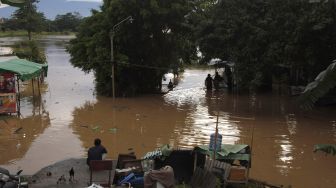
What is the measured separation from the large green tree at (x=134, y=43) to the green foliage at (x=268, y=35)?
2968mm

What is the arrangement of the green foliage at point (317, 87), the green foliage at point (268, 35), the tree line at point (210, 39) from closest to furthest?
the green foliage at point (317, 87), the green foliage at point (268, 35), the tree line at point (210, 39)

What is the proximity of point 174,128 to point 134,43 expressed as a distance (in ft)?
26.4

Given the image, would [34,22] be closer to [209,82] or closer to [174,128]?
[209,82]

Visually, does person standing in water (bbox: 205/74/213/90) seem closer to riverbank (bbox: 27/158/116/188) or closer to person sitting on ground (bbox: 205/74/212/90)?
person sitting on ground (bbox: 205/74/212/90)

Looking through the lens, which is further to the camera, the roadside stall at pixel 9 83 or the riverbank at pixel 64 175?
the roadside stall at pixel 9 83

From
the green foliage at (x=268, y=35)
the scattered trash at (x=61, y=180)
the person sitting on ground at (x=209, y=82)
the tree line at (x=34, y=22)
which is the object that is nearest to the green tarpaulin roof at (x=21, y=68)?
the tree line at (x=34, y=22)

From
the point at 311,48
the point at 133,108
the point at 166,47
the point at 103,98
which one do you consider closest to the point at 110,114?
the point at 133,108

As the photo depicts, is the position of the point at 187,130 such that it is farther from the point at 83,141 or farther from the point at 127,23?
the point at 127,23

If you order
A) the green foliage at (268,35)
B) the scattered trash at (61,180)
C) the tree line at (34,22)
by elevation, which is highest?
the tree line at (34,22)

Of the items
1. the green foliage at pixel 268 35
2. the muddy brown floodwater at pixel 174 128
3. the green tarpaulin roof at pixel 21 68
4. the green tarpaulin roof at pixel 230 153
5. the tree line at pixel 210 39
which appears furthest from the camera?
the tree line at pixel 210 39

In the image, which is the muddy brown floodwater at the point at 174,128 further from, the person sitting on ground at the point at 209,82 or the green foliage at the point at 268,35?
the green foliage at the point at 268,35

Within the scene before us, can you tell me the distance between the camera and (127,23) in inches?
906

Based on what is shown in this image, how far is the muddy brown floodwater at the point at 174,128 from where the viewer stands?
12828mm

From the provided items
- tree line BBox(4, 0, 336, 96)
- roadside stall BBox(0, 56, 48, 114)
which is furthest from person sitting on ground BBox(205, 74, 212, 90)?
roadside stall BBox(0, 56, 48, 114)
